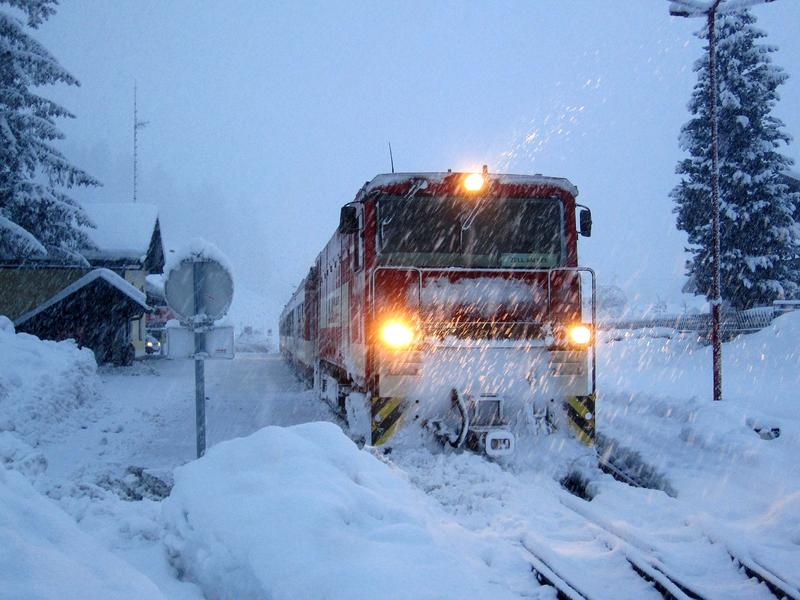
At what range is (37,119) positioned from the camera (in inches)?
760

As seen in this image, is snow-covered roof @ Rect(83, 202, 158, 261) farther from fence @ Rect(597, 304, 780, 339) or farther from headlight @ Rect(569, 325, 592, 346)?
headlight @ Rect(569, 325, 592, 346)

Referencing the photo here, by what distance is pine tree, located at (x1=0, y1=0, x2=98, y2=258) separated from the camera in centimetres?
1866

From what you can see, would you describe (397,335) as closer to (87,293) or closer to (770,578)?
(770,578)

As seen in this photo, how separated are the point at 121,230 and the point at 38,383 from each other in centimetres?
1949

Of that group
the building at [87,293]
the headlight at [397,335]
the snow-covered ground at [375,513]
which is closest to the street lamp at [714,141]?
the snow-covered ground at [375,513]

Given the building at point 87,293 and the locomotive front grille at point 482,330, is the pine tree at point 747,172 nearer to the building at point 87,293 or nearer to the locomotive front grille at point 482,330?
the locomotive front grille at point 482,330

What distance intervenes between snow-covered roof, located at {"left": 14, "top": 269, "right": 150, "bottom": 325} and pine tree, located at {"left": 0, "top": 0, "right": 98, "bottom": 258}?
2193 millimetres

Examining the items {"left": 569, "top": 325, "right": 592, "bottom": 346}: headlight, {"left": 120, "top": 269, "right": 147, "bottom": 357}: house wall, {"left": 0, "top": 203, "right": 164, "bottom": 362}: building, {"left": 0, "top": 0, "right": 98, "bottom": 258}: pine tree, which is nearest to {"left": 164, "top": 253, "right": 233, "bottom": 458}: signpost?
{"left": 569, "top": 325, "right": 592, "bottom": 346}: headlight

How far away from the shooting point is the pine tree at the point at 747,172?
75.0 feet

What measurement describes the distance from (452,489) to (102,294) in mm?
21839

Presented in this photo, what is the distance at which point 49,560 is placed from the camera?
270 cm

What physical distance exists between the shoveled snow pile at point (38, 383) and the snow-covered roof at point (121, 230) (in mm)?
12885

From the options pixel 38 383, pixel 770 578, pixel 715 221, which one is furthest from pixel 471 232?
pixel 38 383

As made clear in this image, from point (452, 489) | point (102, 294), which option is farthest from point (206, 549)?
point (102, 294)
